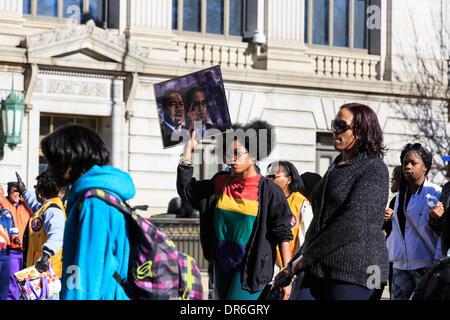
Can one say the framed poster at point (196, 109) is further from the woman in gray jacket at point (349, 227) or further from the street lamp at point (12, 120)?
the street lamp at point (12, 120)

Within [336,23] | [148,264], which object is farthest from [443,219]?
[336,23]

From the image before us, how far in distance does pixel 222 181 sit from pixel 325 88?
1635cm

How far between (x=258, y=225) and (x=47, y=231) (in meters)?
1.58

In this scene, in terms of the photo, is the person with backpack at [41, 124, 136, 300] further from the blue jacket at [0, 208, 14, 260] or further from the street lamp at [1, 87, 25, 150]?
the street lamp at [1, 87, 25, 150]

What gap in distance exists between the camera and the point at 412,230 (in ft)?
25.0

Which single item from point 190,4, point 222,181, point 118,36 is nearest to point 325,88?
point 190,4

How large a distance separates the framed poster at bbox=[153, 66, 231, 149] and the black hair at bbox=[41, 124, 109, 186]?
109 inches

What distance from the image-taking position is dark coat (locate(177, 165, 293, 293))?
20.5 ft

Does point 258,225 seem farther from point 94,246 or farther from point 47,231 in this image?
point 94,246

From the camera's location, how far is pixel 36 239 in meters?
6.95

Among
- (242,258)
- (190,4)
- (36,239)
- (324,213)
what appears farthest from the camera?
(190,4)

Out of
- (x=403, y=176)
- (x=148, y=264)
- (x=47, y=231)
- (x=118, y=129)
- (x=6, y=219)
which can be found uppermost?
(x=118, y=129)

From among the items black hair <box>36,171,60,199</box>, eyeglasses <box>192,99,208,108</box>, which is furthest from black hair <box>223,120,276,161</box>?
black hair <box>36,171,60,199</box>
